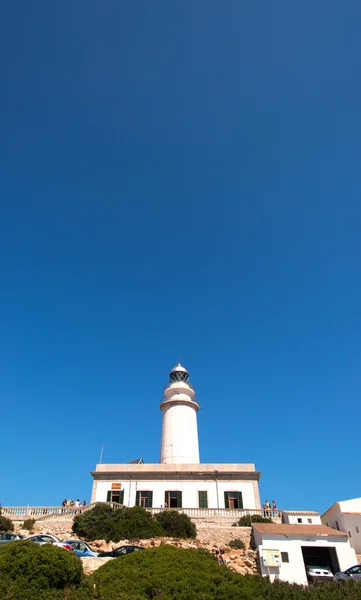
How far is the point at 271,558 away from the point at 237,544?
4.18 m

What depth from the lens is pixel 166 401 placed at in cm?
3750

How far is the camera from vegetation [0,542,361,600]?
39.9 feet

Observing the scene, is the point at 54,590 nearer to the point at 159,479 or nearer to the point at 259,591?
the point at 259,591

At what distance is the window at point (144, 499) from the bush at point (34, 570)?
18.1 metres

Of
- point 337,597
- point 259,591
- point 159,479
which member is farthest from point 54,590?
point 159,479

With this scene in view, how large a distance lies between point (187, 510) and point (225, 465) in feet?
18.9

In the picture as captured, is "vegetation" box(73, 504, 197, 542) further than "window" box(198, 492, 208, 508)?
No

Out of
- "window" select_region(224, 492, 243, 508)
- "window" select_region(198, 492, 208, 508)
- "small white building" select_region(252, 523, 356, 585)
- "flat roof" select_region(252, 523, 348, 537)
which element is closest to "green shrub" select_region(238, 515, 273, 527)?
"flat roof" select_region(252, 523, 348, 537)

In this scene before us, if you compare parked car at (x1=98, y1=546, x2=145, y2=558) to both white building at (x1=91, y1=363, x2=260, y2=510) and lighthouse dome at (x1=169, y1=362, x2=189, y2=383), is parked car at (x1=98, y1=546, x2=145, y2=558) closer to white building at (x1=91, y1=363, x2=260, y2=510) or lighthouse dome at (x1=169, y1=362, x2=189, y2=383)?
white building at (x1=91, y1=363, x2=260, y2=510)

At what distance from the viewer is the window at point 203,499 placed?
2967cm

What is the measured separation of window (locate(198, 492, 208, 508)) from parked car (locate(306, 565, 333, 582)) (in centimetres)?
1118

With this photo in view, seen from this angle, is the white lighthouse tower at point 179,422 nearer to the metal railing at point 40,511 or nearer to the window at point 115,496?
the window at point 115,496

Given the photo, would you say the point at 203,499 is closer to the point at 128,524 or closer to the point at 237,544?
the point at 237,544

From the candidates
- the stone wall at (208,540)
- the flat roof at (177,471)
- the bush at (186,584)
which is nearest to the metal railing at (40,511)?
the stone wall at (208,540)
